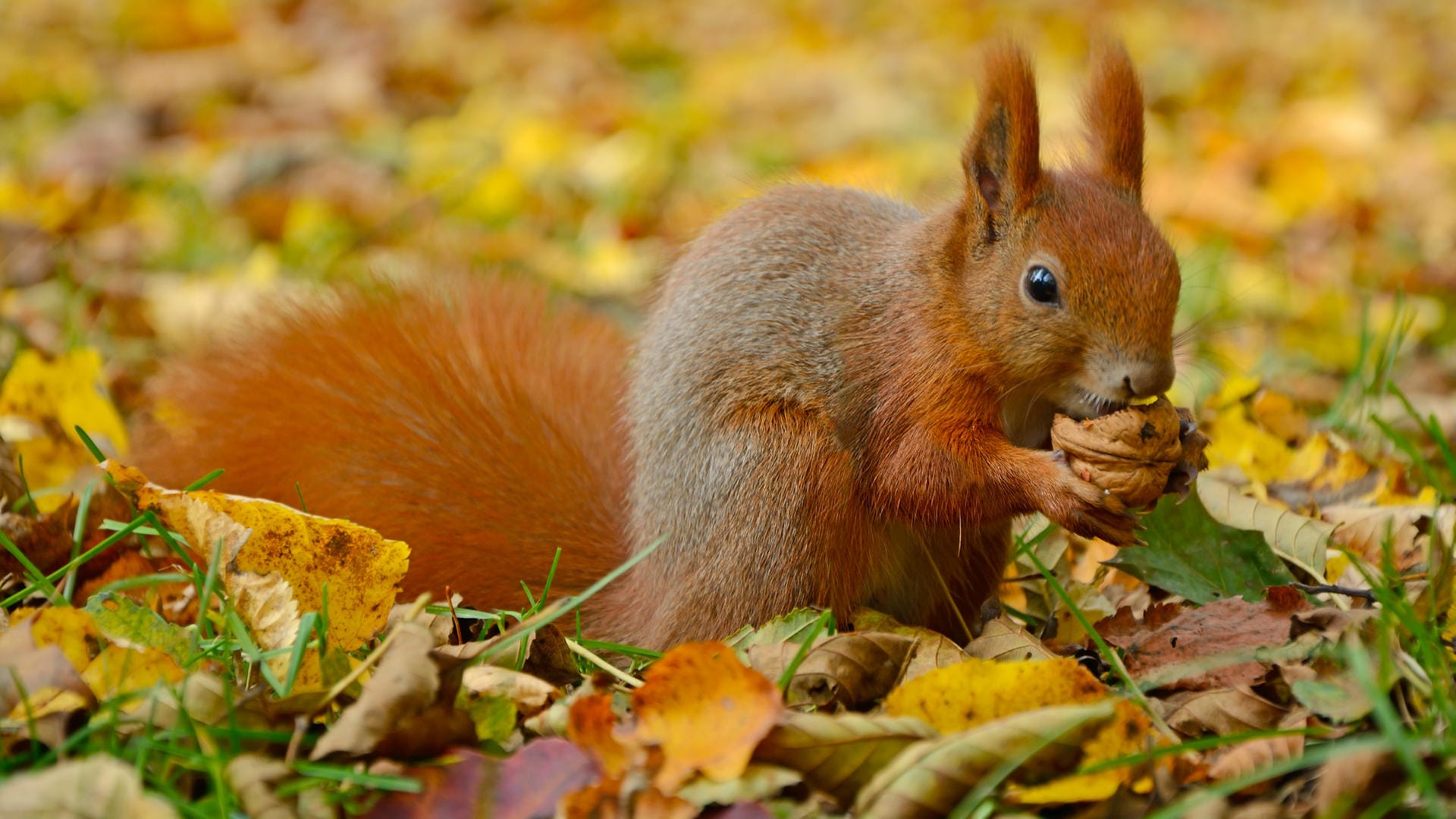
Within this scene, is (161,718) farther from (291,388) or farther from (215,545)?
(291,388)

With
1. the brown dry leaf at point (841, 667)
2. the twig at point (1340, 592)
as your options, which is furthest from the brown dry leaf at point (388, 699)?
the twig at point (1340, 592)

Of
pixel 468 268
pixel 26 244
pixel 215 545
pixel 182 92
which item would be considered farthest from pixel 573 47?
pixel 215 545

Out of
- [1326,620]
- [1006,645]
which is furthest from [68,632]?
[1326,620]

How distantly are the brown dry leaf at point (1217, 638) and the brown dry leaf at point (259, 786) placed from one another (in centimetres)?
83

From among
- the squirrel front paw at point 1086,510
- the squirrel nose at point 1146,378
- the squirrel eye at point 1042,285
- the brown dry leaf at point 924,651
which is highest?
the squirrel eye at point 1042,285

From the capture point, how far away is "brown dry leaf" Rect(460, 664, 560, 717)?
1318 mm

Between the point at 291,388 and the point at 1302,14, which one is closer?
the point at 291,388

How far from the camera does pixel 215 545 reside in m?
1.38

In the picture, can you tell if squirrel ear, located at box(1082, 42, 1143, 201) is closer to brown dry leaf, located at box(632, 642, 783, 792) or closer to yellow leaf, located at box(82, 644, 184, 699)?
brown dry leaf, located at box(632, 642, 783, 792)

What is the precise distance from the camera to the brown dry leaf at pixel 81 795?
1.01 m

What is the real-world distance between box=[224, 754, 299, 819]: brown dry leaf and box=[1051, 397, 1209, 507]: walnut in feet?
2.87

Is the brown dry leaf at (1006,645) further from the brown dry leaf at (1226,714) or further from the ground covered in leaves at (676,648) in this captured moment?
the brown dry leaf at (1226,714)

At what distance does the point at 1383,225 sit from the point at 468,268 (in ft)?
9.58

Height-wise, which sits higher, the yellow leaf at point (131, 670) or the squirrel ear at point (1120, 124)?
the squirrel ear at point (1120, 124)
